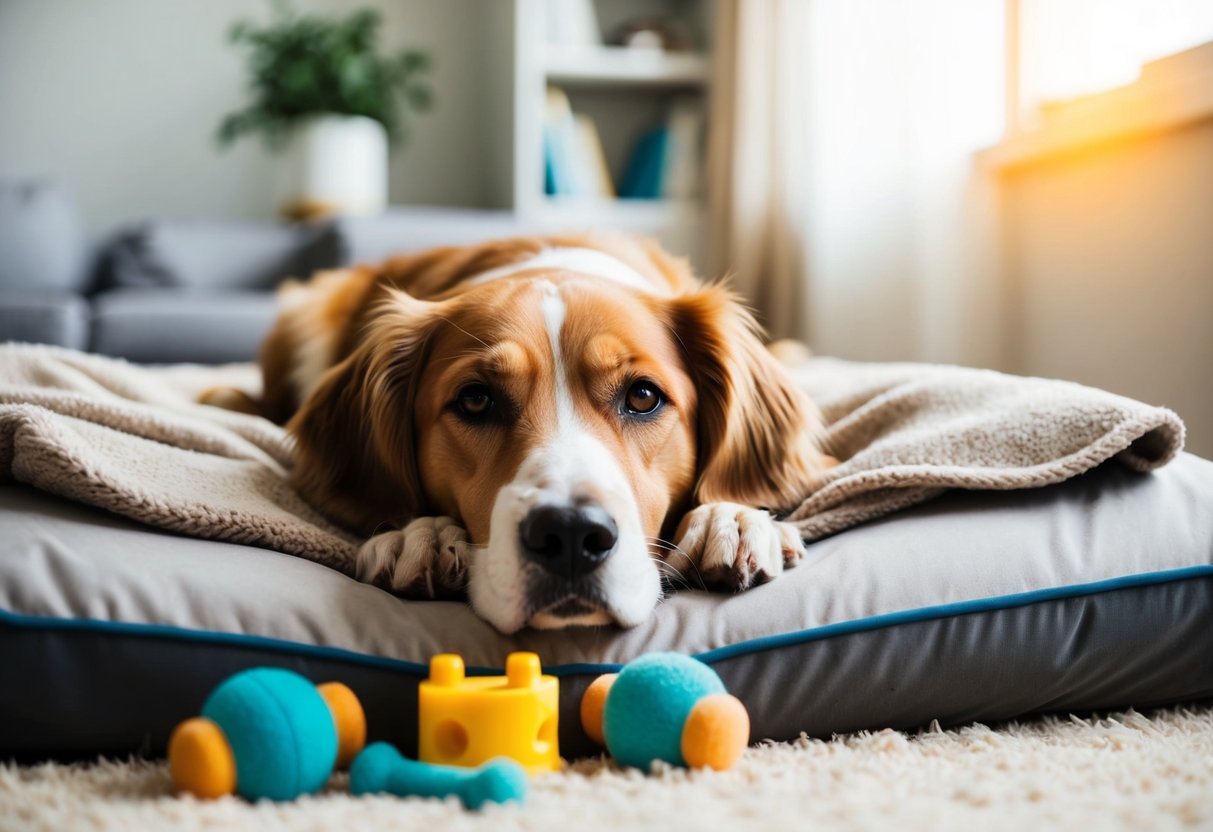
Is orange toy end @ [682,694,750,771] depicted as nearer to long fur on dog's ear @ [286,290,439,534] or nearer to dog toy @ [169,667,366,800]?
dog toy @ [169,667,366,800]

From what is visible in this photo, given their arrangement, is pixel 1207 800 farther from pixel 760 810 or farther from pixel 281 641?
pixel 281 641

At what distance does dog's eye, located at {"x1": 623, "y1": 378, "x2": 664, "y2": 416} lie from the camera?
4.84 feet

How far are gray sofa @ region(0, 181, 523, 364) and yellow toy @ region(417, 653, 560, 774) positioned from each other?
3.11 metres

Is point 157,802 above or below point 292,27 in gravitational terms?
below

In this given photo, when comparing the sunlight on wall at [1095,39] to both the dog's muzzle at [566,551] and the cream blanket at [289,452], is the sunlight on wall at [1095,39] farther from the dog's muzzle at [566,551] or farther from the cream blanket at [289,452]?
the dog's muzzle at [566,551]

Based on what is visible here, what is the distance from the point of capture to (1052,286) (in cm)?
284

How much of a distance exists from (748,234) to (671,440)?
9.14 feet

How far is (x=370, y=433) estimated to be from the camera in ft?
5.29

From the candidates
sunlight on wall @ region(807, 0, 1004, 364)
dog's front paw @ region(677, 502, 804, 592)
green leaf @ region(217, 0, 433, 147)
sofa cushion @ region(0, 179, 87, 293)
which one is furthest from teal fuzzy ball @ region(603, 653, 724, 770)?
sofa cushion @ region(0, 179, 87, 293)

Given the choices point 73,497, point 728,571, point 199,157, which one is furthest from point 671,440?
point 199,157

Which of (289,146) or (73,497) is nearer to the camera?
(73,497)

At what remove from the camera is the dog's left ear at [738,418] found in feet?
5.21

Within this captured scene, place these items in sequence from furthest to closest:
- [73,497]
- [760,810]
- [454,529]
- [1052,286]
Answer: [1052,286]
[454,529]
[73,497]
[760,810]

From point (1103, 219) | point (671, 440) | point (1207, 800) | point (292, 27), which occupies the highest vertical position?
point (292, 27)
